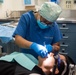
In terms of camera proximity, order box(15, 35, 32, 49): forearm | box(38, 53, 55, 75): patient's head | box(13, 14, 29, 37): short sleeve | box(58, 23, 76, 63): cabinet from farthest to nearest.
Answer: box(58, 23, 76, 63): cabinet
box(13, 14, 29, 37): short sleeve
box(15, 35, 32, 49): forearm
box(38, 53, 55, 75): patient's head

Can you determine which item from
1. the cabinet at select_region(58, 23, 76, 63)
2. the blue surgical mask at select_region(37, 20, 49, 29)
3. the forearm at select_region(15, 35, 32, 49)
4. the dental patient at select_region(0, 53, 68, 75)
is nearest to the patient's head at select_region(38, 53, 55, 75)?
the dental patient at select_region(0, 53, 68, 75)

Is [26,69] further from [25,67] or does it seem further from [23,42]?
[23,42]

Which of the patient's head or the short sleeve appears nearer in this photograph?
the patient's head

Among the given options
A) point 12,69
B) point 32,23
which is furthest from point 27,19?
point 12,69

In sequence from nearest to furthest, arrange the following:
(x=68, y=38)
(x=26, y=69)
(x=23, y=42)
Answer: (x=26, y=69) < (x=23, y=42) < (x=68, y=38)

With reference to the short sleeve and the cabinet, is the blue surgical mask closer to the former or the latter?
the short sleeve

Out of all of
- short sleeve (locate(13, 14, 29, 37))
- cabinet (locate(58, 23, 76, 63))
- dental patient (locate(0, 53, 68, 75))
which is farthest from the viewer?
cabinet (locate(58, 23, 76, 63))

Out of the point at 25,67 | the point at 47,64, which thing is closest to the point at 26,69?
the point at 25,67

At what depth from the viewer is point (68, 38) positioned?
3607 mm

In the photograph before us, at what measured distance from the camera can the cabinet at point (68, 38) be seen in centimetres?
356

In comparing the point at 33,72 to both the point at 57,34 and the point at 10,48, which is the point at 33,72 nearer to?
the point at 57,34

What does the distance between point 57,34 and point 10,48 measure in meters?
0.99

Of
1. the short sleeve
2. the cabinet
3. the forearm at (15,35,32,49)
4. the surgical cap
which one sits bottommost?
the cabinet

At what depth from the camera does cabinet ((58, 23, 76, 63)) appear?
11.7 ft
